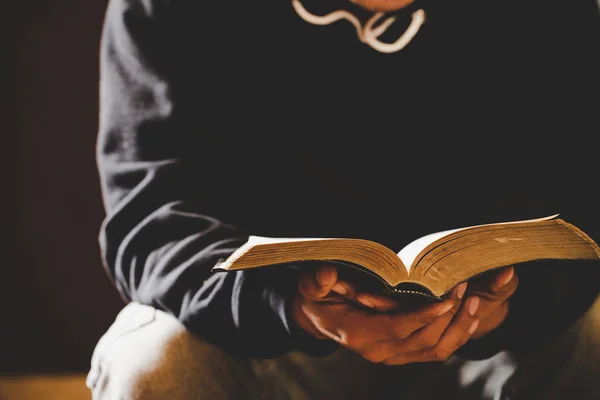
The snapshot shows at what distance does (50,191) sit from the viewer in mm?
1460

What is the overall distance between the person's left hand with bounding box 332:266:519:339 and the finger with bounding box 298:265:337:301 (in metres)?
0.01

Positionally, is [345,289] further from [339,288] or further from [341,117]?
[341,117]

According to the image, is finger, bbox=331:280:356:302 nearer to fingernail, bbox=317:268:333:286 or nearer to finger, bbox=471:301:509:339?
fingernail, bbox=317:268:333:286

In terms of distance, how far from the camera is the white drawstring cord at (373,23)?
3.00 feet

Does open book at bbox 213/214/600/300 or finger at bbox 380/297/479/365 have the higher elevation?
open book at bbox 213/214/600/300

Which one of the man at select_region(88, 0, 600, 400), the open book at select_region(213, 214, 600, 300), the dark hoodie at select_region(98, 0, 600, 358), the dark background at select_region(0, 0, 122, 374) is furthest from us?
the dark background at select_region(0, 0, 122, 374)

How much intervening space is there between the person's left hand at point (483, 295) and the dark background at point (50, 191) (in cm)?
102

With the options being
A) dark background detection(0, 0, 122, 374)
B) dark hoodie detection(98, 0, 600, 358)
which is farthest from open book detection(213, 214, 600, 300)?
dark background detection(0, 0, 122, 374)

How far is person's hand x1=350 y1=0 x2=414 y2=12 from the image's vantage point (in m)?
0.91

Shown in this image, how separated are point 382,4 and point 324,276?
19.5 inches

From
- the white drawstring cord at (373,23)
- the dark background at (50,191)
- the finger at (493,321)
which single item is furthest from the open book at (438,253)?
the dark background at (50,191)

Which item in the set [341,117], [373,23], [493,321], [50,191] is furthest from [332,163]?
[50,191]

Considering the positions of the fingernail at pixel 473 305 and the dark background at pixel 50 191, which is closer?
the fingernail at pixel 473 305

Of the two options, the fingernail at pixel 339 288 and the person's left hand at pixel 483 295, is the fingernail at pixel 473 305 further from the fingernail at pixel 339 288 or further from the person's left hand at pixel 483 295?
the fingernail at pixel 339 288
